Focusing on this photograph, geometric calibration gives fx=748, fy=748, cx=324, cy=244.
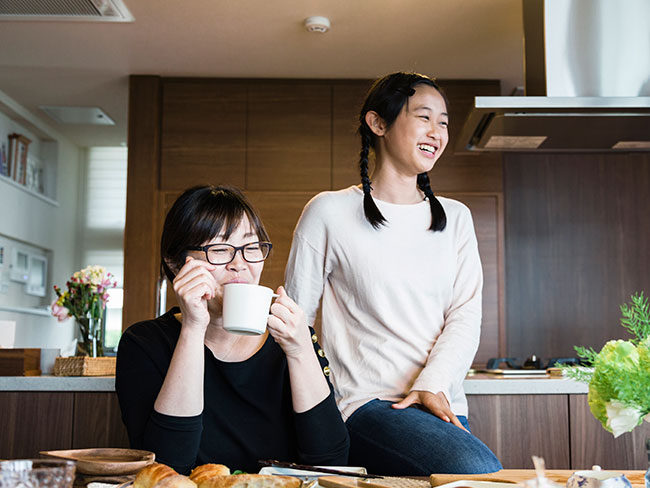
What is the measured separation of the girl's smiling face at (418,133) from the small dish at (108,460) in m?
1.09

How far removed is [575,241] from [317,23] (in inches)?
90.0

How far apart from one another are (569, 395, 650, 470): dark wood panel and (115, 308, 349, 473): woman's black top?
3.24 ft

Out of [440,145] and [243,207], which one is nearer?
[243,207]

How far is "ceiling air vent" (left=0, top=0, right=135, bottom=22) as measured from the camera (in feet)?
11.7

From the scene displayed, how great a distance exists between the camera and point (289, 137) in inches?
182

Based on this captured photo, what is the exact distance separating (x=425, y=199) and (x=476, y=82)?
3.07 m

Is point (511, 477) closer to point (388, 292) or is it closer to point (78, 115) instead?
point (388, 292)

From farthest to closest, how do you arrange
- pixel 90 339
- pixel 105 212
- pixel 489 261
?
pixel 105 212
pixel 489 261
pixel 90 339

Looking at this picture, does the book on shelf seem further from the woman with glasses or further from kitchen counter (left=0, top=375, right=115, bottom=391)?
the woman with glasses

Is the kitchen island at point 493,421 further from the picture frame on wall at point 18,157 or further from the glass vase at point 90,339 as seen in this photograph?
the picture frame on wall at point 18,157

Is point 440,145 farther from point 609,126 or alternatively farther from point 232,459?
point 609,126

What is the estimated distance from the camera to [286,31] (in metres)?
3.95

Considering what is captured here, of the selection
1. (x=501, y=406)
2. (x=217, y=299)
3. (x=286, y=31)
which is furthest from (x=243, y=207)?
(x=286, y=31)

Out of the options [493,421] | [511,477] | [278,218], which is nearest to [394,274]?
[493,421]
